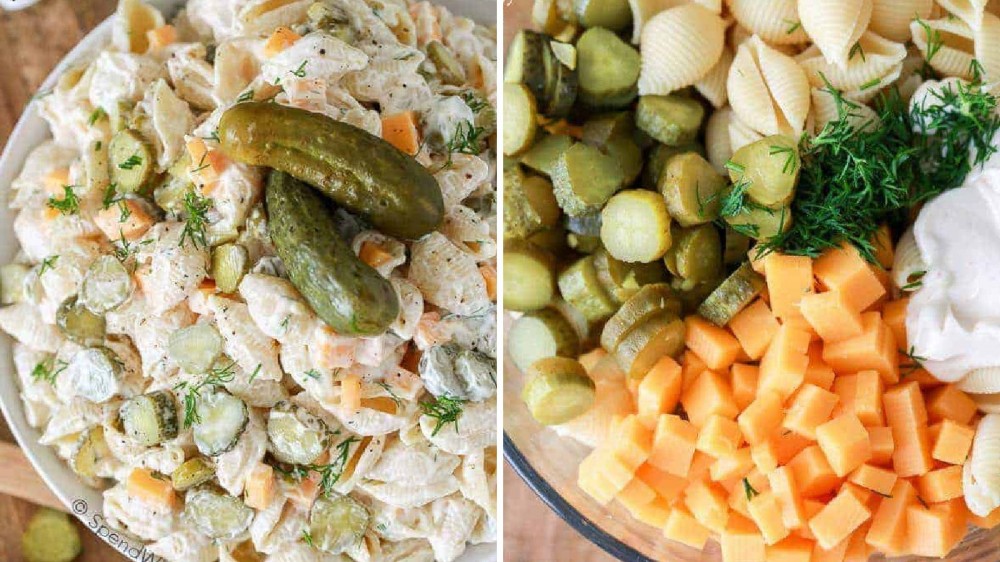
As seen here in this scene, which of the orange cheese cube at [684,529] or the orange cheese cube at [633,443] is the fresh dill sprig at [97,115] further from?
the orange cheese cube at [684,529]

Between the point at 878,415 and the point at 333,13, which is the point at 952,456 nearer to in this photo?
the point at 878,415

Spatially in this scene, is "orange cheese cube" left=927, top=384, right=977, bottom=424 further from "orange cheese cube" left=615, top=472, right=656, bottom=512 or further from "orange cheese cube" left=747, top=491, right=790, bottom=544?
"orange cheese cube" left=615, top=472, right=656, bottom=512

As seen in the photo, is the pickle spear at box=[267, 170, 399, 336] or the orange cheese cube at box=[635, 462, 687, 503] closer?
the pickle spear at box=[267, 170, 399, 336]

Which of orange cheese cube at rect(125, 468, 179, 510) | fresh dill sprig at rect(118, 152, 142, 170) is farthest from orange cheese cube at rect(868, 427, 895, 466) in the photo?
fresh dill sprig at rect(118, 152, 142, 170)

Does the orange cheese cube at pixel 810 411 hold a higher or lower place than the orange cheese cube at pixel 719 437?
higher

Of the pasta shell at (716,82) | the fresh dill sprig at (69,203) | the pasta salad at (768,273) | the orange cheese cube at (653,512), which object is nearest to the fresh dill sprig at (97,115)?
the fresh dill sprig at (69,203)
